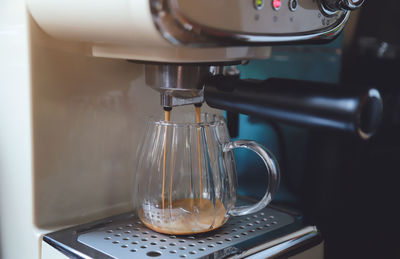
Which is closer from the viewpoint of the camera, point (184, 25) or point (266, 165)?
point (184, 25)

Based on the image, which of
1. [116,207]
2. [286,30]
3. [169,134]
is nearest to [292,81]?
[286,30]

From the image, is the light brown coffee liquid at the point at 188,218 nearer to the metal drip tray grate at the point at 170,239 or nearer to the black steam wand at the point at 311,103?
the metal drip tray grate at the point at 170,239

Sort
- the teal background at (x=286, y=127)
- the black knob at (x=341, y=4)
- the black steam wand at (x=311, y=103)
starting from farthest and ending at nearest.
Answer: the teal background at (x=286, y=127) < the black knob at (x=341, y=4) < the black steam wand at (x=311, y=103)

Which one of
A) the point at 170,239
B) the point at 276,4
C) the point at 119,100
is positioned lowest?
the point at 170,239

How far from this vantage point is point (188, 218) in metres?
Answer: 0.48

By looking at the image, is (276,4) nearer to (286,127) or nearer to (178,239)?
(178,239)

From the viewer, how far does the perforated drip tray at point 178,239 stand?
0.45 meters

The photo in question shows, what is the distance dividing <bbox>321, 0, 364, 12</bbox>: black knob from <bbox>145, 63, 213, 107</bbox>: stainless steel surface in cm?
12

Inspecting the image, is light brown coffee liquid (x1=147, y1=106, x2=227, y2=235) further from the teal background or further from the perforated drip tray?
the teal background

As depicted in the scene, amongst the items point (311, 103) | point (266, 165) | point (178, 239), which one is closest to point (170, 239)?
point (178, 239)

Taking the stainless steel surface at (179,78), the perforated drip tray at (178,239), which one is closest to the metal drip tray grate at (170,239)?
the perforated drip tray at (178,239)

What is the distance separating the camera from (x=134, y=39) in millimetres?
361

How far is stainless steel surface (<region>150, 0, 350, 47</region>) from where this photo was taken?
1.06 feet

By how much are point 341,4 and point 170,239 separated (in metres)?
0.28
